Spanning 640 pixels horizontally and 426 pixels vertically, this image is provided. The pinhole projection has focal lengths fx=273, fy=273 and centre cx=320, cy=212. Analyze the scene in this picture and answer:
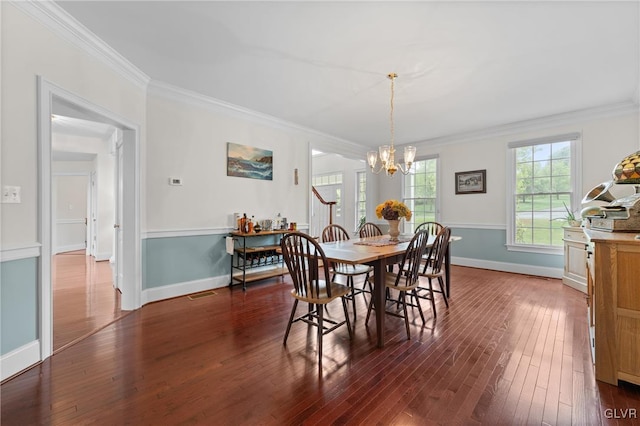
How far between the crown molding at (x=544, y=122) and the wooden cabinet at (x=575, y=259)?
1751 mm

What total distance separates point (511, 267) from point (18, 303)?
250 inches

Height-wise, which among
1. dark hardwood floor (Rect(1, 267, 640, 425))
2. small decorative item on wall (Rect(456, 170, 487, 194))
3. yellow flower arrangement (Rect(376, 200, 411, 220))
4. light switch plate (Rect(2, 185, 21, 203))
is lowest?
dark hardwood floor (Rect(1, 267, 640, 425))

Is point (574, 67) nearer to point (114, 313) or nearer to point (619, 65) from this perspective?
point (619, 65)

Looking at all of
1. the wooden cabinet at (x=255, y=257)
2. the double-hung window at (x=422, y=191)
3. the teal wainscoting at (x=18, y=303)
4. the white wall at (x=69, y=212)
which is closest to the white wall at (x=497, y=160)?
the double-hung window at (x=422, y=191)

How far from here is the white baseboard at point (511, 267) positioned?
14.8 ft

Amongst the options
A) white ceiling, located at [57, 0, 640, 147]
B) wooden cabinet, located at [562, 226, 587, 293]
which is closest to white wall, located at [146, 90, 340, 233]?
white ceiling, located at [57, 0, 640, 147]

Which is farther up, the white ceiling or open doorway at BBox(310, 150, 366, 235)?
the white ceiling

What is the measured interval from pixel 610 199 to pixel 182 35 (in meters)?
4.78

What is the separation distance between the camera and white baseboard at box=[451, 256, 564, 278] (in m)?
4.51

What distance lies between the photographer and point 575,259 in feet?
12.9

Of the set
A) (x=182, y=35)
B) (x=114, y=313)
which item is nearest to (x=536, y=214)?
(x=182, y=35)

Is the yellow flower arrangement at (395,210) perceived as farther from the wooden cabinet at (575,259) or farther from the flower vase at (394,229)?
the wooden cabinet at (575,259)

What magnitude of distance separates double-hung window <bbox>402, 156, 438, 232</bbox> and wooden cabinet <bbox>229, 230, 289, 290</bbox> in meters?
3.36

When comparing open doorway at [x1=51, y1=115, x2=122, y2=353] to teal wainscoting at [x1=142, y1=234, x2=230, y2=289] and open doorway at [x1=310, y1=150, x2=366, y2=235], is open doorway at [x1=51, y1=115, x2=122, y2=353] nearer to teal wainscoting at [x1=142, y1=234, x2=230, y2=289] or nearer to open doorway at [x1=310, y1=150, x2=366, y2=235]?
teal wainscoting at [x1=142, y1=234, x2=230, y2=289]
